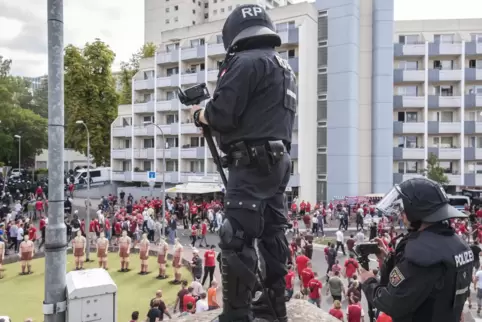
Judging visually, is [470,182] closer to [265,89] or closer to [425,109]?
[425,109]

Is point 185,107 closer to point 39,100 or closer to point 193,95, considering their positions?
point 193,95

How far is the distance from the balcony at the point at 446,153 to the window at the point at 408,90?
5.40 metres

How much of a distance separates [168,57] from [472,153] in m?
29.8

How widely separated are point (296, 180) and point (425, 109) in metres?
13.9

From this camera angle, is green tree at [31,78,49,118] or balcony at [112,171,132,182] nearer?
balcony at [112,171,132,182]

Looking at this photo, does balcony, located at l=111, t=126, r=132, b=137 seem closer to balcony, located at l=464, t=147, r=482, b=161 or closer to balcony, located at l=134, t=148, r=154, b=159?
balcony, located at l=134, t=148, r=154, b=159

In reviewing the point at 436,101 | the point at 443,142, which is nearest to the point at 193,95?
the point at 436,101

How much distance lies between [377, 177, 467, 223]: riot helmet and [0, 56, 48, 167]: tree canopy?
5735 cm

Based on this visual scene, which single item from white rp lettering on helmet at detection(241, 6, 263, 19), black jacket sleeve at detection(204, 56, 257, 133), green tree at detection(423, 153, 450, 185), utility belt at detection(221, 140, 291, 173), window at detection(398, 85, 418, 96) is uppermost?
window at detection(398, 85, 418, 96)

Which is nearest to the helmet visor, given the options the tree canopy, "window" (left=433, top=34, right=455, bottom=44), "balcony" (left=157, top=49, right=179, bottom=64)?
"window" (left=433, top=34, right=455, bottom=44)

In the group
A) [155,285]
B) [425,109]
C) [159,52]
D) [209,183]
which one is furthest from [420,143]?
[155,285]

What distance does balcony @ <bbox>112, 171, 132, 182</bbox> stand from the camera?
4549cm

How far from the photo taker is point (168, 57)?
4388 centimetres

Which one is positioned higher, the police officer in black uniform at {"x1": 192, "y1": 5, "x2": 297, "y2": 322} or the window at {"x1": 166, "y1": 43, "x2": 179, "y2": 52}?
the window at {"x1": 166, "y1": 43, "x2": 179, "y2": 52}
